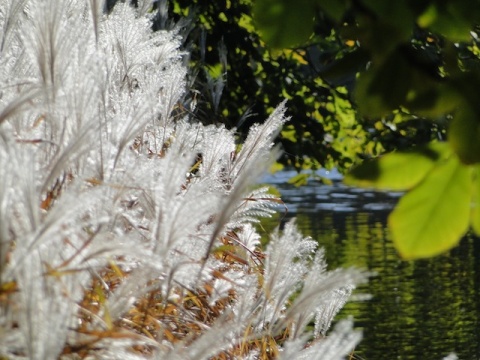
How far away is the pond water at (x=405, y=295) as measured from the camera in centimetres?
832

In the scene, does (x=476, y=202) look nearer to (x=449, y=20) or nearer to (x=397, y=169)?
(x=397, y=169)

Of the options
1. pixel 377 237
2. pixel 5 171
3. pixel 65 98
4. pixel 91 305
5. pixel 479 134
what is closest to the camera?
pixel 479 134

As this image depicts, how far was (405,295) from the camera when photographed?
1048cm

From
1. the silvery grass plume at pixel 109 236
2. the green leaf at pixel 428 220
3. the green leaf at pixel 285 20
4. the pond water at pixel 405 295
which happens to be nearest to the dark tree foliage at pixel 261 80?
the pond water at pixel 405 295

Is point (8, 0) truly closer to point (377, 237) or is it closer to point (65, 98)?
point (65, 98)

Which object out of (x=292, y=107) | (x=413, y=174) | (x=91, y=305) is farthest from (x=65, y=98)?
(x=292, y=107)

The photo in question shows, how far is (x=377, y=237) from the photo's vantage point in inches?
574

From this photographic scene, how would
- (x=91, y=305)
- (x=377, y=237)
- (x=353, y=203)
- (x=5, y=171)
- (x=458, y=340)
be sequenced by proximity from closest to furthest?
(x=5, y=171), (x=91, y=305), (x=458, y=340), (x=377, y=237), (x=353, y=203)

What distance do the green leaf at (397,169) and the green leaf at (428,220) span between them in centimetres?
2

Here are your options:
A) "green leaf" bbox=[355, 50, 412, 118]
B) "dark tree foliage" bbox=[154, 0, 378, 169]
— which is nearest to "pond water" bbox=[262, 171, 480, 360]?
"dark tree foliage" bbox=[154, 0, 378, 169]

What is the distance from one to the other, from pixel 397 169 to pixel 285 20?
208mm

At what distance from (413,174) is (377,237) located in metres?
13.6

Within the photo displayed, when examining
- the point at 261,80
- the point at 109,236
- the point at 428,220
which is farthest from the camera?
the point at 261,80

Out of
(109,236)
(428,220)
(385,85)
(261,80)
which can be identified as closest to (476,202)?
(428,220)
